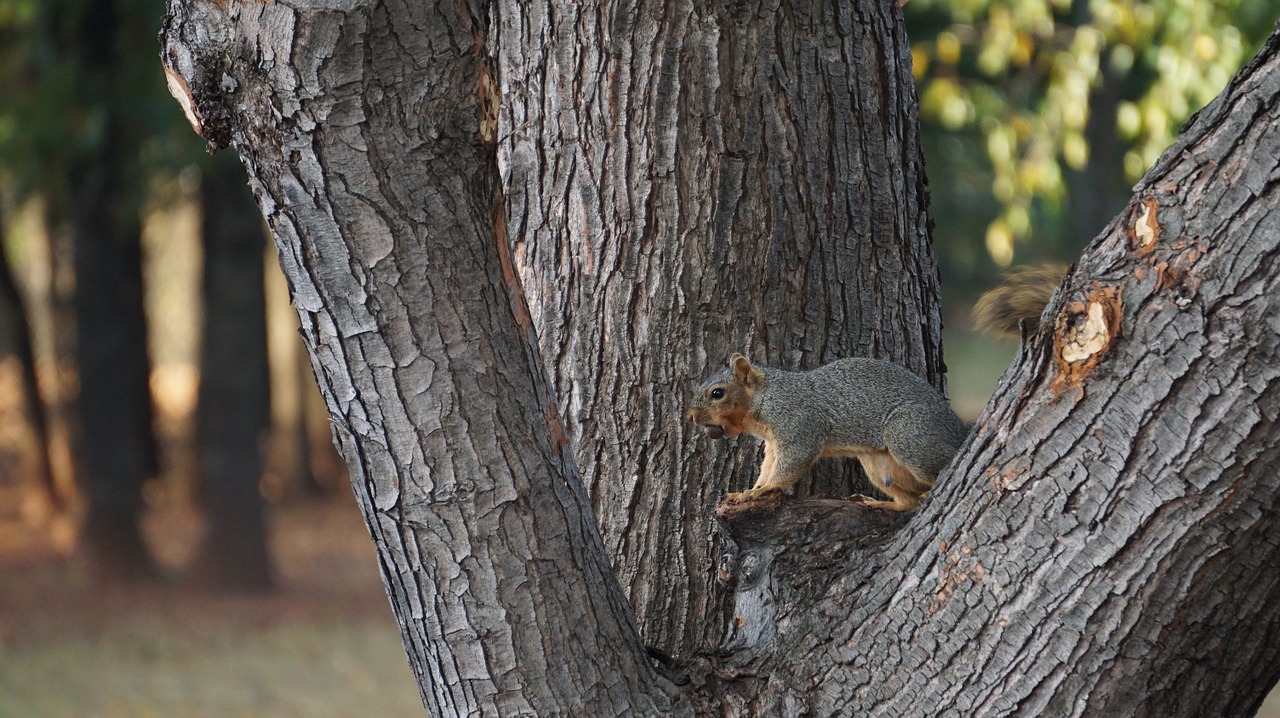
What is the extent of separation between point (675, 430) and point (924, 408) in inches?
19.9

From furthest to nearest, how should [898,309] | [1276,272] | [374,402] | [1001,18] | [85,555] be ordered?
[85,555] → [1001,18] → [898,309] → [374,402] → [1276,272]

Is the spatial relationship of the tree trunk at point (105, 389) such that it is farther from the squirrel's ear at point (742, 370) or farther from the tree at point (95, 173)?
the squirrel's ear at point (742, 370)

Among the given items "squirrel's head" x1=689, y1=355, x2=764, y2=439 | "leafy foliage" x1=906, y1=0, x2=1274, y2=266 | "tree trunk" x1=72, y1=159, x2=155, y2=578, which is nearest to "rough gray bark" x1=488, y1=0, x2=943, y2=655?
"squirrel's head" x1=689, y1=355, x2=764, y2=439

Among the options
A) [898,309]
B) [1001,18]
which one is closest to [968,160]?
[1001,18]

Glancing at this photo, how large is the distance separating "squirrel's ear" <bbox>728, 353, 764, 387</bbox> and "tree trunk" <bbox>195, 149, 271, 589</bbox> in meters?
7.38

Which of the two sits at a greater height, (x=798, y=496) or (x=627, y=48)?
(x=627, y=48)

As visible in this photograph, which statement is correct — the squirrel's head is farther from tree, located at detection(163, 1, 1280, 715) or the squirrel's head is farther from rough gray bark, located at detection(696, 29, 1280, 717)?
rough gray bark, located at detection(696, 29, 1280, 717)

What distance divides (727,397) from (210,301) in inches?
303

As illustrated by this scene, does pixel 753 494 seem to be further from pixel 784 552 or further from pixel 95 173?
pixel 95 173

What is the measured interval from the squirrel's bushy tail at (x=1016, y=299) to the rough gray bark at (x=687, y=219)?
0.65 ft

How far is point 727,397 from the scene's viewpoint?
2539 mm

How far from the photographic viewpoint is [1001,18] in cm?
557

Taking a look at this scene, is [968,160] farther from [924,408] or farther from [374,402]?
[374,402]

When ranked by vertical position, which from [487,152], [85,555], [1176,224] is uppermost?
[487,152]
